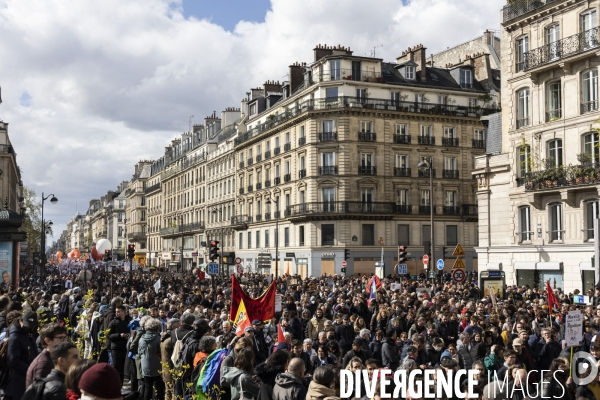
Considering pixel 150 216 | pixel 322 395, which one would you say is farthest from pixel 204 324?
pixel 150 216

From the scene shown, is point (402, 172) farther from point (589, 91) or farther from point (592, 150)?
point (592, 150)

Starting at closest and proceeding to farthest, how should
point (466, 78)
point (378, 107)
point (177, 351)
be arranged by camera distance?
point (177, 351) < point (378, 107) < point (466, 78)

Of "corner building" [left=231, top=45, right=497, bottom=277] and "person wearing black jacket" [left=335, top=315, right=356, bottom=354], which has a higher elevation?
"corner building" [left=231, top=45, right=497, bottom=277]

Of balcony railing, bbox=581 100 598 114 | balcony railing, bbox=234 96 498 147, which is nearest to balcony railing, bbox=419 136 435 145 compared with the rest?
balcony railing, bbox=234 96 498 147

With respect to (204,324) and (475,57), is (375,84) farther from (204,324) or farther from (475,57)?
(204,324)

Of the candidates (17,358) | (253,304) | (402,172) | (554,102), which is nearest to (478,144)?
(402,172)

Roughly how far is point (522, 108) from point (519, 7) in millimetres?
4812

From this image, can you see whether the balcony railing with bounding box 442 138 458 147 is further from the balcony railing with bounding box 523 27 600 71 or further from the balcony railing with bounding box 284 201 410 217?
the balcony railing with bounding box 523 27 600 71

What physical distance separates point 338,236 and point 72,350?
1895 inches

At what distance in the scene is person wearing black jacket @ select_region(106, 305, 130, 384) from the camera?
12.8 meters

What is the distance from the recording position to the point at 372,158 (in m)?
55.2

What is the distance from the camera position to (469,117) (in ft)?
189

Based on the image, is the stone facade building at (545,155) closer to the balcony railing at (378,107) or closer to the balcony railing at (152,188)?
the balcony railing at (378,107)

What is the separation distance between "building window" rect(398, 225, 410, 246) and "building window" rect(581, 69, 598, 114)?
84.7ft
